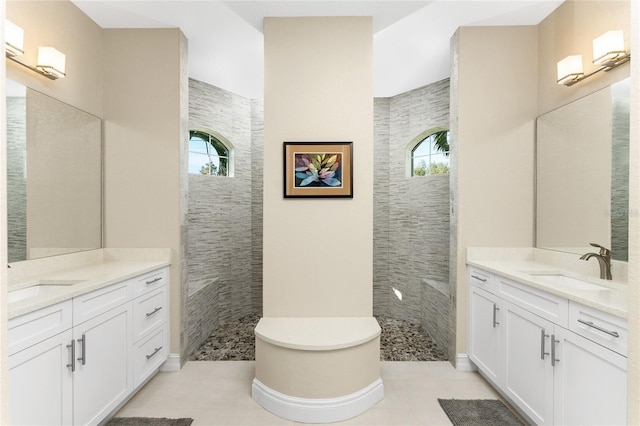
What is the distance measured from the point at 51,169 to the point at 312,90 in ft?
6.61

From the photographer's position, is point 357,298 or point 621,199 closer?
point 621,199

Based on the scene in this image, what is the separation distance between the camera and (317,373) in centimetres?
Result: 218

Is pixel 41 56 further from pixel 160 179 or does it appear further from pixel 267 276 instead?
pixel 267 276

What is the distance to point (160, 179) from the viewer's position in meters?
2.89

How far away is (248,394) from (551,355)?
6.70 ft

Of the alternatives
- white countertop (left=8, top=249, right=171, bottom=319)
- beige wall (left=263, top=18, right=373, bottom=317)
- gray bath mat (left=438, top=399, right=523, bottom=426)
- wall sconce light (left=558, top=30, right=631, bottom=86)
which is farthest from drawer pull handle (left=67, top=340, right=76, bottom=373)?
wall sconce light (left=558, top=30, right=631, bottom=86)

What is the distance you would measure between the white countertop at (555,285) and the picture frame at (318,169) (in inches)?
50.3

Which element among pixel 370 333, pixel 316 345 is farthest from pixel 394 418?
pixel 316 345

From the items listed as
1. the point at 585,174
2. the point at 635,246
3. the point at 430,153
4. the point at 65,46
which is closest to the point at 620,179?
the point at 585,174

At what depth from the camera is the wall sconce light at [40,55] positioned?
6.46 feet

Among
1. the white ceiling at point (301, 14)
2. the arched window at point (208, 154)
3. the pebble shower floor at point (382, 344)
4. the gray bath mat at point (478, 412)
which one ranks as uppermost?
the white ceiling at point (301, 14)

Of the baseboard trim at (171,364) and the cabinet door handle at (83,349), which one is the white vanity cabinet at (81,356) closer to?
the cabinet door handle at (83,349)

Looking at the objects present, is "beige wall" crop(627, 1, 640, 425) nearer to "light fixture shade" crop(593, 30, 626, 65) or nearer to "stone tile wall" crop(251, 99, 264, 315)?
"light fixture shade" crop(593, 30, 626, 65)

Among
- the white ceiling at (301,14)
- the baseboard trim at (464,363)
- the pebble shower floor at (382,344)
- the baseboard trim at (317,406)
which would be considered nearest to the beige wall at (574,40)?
the white ceiling at (301,14)
